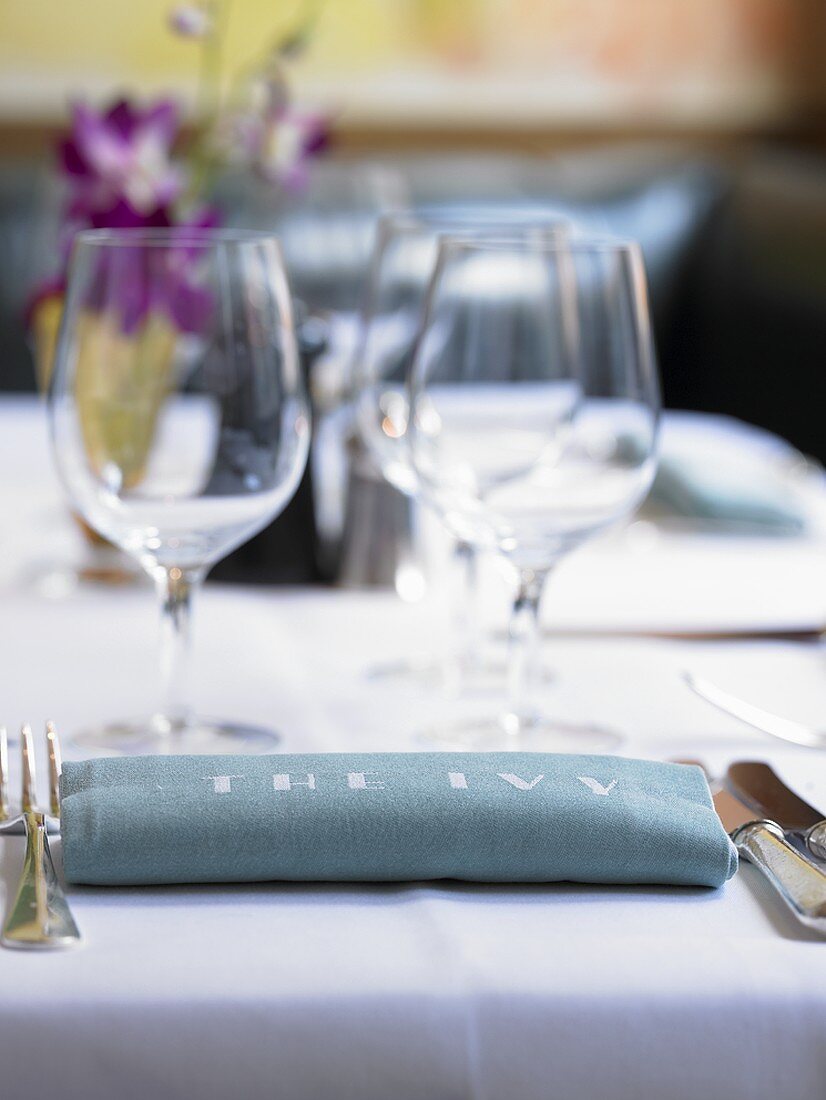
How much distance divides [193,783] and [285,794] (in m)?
0.03

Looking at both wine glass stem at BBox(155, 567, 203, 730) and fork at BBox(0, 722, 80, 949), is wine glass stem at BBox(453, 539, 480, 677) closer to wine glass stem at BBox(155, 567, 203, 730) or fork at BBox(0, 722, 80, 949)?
wine glass stem at BBox(155, 567, 203, 730)

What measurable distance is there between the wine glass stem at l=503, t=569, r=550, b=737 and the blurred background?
187 cm

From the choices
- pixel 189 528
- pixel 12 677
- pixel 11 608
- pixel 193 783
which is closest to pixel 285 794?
pixel 193 783

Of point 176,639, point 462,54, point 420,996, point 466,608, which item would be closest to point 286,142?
point 466,608

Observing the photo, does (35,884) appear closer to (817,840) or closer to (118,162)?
(817,840)

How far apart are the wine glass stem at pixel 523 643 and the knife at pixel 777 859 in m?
0.13

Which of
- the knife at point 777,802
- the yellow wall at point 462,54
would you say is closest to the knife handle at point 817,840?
the knife at point 777,802

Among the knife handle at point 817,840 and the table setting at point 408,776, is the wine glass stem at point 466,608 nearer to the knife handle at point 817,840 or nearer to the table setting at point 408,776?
the table setting at point 408,776

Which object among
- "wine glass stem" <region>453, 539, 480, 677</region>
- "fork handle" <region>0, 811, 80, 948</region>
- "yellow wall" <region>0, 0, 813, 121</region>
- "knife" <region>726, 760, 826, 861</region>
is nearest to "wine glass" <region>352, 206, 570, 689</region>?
"wine glass stem" <region>453, 539, 480, 677</region>

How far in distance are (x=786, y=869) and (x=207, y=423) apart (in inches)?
12.1

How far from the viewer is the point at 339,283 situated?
120 centimetres

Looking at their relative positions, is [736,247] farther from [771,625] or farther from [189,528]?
[189,528]

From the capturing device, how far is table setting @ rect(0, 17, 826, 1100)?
40cm

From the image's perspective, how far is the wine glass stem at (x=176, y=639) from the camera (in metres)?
0.63
